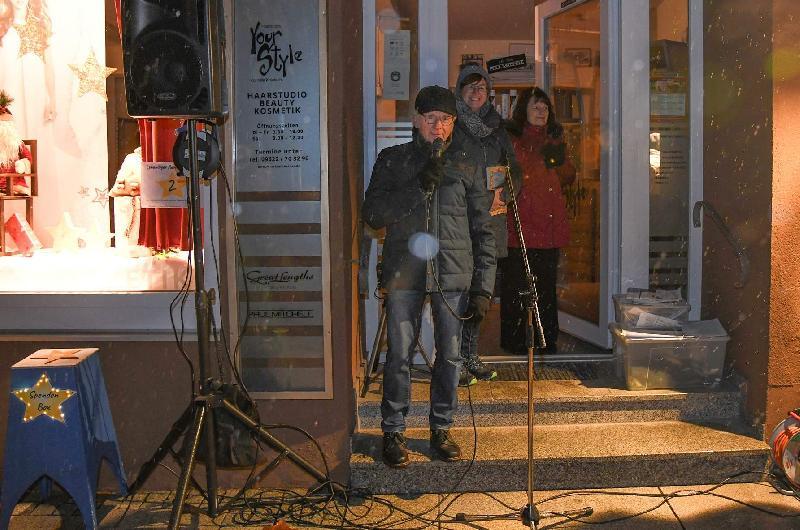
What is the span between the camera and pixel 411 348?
12.7ft

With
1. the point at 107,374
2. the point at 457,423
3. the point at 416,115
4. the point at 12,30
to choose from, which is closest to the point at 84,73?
the point at 12,30

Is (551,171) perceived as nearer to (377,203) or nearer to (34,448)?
(377,203)

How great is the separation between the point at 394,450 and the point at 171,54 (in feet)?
6.56

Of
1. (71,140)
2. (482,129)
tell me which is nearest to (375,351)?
(482,129)

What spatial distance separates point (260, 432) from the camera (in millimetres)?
3521

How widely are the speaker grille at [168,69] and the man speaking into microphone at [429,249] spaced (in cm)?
96

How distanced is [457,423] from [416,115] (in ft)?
5.35

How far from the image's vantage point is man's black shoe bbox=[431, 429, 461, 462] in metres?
3.96

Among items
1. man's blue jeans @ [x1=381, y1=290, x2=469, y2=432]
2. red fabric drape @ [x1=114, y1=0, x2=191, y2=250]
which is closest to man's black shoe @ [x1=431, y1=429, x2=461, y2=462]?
man's blue jeans @ [x1=381, y1=290, x2=469, y2=432]

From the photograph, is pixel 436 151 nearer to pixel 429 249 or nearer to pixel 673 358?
pixel 429 249

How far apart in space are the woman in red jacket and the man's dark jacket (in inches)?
51.8

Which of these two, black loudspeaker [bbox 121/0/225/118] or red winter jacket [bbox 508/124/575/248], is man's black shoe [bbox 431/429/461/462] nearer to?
red winter jacket [bbox 508/124/575/248]

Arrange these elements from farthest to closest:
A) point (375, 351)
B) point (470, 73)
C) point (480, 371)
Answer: point (480, 371), point (375, 351), point (470, 73)

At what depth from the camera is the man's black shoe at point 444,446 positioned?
3.96 meters
